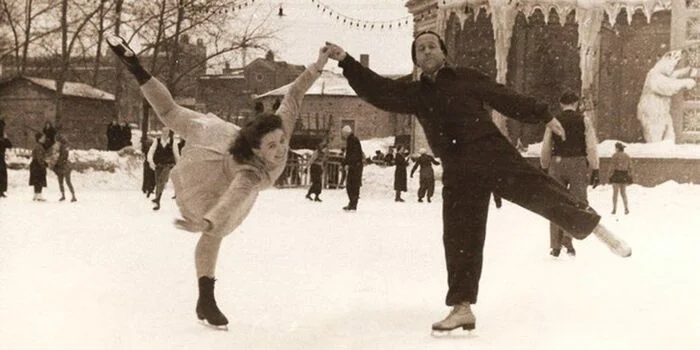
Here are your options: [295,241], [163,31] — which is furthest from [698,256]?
[163,31]

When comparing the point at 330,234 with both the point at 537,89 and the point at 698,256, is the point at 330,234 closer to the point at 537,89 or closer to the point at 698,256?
the point at 698,256

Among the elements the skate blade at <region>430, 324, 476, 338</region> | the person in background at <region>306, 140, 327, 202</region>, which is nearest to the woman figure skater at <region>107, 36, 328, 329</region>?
the skate blade at <region>430, 324, 476, 338</region>

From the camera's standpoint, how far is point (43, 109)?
2914 cm

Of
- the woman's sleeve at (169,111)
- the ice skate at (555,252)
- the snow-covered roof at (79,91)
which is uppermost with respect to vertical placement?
the snow-covered roof at (79,91)

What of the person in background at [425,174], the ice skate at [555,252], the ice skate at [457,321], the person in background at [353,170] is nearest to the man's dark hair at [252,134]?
the ice skate at [457,321]

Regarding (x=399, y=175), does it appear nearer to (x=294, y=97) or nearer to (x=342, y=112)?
(x=294, y=97)

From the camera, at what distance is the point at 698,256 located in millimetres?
7777

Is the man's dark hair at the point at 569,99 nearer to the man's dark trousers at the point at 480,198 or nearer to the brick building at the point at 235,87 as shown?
the man's dark trousers at the point at 480,198

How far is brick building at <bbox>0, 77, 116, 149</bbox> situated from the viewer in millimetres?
28938

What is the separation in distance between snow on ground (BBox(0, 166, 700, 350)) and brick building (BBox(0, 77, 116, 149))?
17514 mm

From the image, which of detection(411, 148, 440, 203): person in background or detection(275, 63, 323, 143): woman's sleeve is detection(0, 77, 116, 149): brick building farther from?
detection(275, 63, 323, 143): woman's sleeve

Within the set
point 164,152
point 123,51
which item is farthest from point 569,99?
point 164,152

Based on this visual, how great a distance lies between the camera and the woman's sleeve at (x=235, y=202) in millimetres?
4312

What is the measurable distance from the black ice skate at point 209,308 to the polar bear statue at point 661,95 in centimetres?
1635
